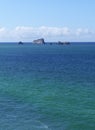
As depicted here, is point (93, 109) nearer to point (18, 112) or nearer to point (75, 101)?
point (75, 101)

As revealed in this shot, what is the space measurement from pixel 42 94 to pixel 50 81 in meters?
15.7

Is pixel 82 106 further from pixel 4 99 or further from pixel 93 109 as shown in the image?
pixel 4 99

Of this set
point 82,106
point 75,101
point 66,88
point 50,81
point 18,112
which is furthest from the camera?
point 50,81

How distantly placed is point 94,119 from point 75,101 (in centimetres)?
1094

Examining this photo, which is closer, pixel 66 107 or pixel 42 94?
pixel 66 107

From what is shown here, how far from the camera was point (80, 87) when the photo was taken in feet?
214

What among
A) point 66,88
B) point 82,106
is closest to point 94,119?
point 82,106

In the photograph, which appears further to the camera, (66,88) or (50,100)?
(66,88)

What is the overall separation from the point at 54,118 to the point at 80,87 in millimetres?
23699

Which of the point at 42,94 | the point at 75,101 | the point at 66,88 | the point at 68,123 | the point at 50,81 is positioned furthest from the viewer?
the point at 50,81

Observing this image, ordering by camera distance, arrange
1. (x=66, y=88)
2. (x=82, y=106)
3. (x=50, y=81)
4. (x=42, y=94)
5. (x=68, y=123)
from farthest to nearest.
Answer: (x=50, y=81) → (x=66, y=88) → (x=42, y=94) → (x=82, y=106) → (x=68, y=123)

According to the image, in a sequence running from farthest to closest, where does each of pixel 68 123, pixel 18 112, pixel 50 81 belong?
pixel 50 81 → pixel 18 112 → pixel 68 123

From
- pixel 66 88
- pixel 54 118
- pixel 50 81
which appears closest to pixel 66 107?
pixel 54 118

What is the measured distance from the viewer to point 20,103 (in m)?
51.7
